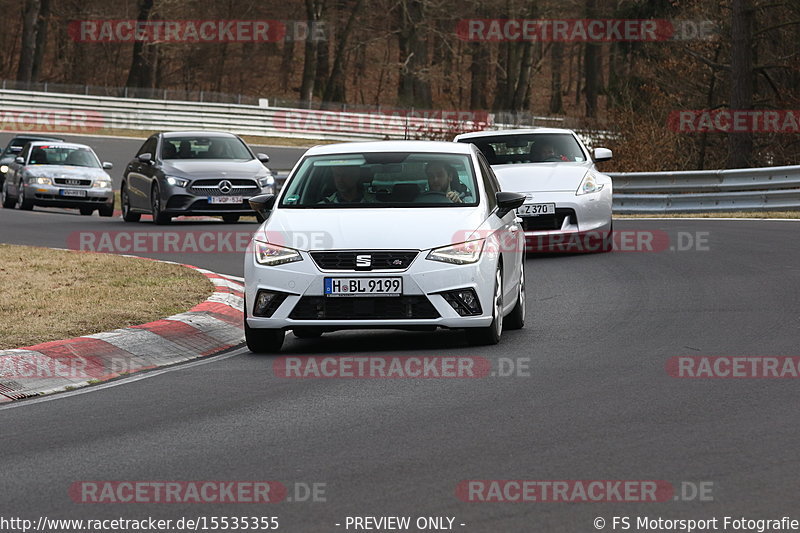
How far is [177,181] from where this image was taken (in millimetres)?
23406

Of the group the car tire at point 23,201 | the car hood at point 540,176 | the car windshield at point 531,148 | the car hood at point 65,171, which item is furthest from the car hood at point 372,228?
the car tire at point 23,201

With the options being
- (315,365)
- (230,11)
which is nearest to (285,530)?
(315,365)

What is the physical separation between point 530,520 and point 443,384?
342cm

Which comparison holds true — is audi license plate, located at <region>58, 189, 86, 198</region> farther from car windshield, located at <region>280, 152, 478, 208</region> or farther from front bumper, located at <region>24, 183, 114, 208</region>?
car windshield, located at <region>280, 152, 478, 208</region>

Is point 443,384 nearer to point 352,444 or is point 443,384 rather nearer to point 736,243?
point 352,444

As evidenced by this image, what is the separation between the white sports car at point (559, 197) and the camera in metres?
17.3

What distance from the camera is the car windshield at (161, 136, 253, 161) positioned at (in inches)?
969

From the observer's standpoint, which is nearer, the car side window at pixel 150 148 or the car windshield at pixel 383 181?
the car windshield at pixel 383 181

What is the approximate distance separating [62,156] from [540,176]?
605 inches

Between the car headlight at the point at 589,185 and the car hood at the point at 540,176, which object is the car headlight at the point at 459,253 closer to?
the car hood at the point at 540,176

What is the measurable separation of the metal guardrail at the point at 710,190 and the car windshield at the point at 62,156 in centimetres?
1124
